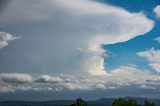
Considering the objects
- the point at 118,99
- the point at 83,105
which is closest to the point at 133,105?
the point at 118,99

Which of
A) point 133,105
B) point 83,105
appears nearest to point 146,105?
point 133,105

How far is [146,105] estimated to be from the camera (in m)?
112

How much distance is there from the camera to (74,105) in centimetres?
11019

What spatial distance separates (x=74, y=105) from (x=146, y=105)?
27332 mm

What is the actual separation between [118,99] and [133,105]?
19.3 feet

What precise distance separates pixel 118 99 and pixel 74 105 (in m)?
16.6

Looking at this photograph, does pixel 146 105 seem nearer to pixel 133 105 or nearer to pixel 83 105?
pixel 133 105

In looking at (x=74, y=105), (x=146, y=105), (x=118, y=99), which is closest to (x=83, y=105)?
(x=74, y=105)

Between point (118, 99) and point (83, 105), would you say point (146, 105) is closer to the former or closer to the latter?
point (118, 99)

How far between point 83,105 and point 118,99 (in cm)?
1340

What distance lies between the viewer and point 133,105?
359 ft

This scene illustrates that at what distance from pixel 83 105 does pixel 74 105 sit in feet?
11.7

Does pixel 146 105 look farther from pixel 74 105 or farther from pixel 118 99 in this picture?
pixel 74 105

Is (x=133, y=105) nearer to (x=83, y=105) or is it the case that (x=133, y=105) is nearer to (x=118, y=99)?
(x=118, y=99)
